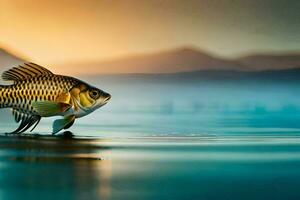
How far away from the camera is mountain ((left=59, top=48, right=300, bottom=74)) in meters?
4.14

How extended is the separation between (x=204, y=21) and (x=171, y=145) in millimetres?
798

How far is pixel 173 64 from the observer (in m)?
4.18

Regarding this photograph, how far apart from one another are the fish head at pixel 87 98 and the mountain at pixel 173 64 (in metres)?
0.25

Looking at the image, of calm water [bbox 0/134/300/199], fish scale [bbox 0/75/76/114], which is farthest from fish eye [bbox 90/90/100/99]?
calm water [bbox 0/134/300/199]

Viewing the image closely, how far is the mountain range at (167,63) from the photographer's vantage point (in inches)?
163

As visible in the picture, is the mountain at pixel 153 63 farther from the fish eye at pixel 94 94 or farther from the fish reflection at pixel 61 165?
the fish reflection at pixel 61 165

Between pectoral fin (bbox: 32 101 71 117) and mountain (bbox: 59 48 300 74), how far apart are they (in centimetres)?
33

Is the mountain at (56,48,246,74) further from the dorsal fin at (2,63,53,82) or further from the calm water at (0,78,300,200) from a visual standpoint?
the dorsal fin at (2,63,53,82)

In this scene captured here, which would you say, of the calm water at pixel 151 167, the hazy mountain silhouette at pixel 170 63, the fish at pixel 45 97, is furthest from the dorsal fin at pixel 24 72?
the calm water at pixel 151 167

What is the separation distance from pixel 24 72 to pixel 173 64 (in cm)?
88

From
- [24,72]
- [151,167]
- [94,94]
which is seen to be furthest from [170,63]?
[151,167]

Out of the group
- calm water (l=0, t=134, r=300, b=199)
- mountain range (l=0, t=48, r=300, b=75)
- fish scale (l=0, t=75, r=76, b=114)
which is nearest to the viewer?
calm water (l=0, t=134, r=300, b=199)

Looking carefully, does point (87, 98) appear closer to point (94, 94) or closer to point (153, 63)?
point (94, 94)

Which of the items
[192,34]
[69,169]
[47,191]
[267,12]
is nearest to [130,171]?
[69,169]
